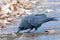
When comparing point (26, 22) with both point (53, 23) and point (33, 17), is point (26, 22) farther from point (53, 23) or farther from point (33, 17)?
point (53, 23)

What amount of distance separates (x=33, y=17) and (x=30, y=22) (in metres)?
0.14

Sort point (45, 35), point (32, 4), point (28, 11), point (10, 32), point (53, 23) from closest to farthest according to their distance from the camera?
point (45, 35) < point (10, 32) < point (53, 23) < point (28, 11) < point (32, 4)

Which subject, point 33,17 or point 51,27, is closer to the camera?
point 33,17

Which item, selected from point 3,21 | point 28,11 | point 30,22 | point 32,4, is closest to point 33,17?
point 30,22

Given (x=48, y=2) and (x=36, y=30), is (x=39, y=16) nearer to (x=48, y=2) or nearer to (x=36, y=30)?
(x=36, y=30)

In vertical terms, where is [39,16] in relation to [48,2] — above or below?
above

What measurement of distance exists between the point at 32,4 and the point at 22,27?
4441 millimetres

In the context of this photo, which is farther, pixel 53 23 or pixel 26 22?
pixel 53 23

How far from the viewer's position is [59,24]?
8617 millimetres

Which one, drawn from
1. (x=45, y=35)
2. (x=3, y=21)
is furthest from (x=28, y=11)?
(x=45, y=35)

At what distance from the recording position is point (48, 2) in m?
12.4

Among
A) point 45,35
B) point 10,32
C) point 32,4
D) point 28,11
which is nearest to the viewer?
point 45,35

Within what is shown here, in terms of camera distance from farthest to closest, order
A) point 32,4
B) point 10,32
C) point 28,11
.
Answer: point 32,4
point 28,11
point 10,32

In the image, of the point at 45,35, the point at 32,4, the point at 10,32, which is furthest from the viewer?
the point at 32,4
